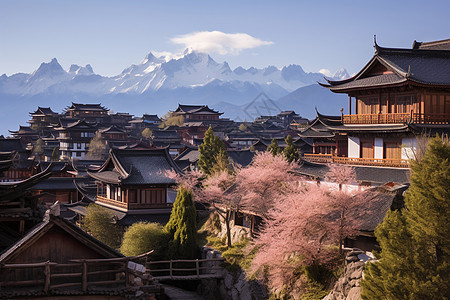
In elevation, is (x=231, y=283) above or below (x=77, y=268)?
below

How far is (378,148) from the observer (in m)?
34.9

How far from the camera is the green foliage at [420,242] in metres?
16.8

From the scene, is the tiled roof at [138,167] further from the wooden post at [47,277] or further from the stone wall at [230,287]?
the wooden post at [47,277]

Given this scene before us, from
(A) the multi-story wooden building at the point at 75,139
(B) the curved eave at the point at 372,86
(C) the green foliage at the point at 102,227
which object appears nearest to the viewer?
(B) the curved eave at the point at 372,86

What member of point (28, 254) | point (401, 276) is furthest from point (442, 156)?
point (28, 254)

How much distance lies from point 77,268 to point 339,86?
24.1 metres

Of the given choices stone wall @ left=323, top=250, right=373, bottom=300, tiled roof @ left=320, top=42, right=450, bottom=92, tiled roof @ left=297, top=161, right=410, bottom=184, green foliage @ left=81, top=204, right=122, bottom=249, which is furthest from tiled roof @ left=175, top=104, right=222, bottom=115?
stone wall @ left=323, top=250, right=373, bottom=300

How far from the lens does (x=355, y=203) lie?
2573 cm

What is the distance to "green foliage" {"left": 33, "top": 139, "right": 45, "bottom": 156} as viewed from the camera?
10206 centimetres

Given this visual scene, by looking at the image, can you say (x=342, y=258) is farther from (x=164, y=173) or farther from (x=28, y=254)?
(x=164, y=173)

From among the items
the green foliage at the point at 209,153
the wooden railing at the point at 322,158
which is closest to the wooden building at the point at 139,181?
the green foliage at the point at 209,153

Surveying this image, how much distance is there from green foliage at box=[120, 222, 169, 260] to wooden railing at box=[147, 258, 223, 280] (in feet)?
3.27

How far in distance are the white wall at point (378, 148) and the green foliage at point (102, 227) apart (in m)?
20.9

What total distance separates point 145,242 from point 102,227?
7.27m
